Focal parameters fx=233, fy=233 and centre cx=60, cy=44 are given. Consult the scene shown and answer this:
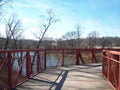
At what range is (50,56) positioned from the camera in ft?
53.8

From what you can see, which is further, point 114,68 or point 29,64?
point 29,64

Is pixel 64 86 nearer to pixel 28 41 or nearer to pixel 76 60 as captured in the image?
pixel 76 60

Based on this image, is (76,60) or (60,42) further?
(60,42)

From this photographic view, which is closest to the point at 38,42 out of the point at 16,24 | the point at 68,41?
the point at 16,24

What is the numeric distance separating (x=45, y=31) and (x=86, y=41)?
48301mm

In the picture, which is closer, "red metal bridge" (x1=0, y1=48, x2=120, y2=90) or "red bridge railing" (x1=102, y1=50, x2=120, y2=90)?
"red bridge railing" (x1=102, y1=50, x2=120, y2=90)

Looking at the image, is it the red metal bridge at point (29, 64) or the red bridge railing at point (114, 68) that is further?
the red metal bridge at point (29, 64)

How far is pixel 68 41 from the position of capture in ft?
271

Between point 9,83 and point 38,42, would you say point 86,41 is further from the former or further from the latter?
point 9,83

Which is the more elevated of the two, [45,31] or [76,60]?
[45,31]

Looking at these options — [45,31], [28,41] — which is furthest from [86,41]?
[45,31]

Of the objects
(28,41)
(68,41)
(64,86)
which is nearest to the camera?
(64,86)

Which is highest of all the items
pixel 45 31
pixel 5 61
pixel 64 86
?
pixel 45 31

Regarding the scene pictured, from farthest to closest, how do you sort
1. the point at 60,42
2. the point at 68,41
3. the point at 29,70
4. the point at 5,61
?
1. the point at 68,41
2. the point at 60,42
3. the point at 29,70
4. the point at 5,61
